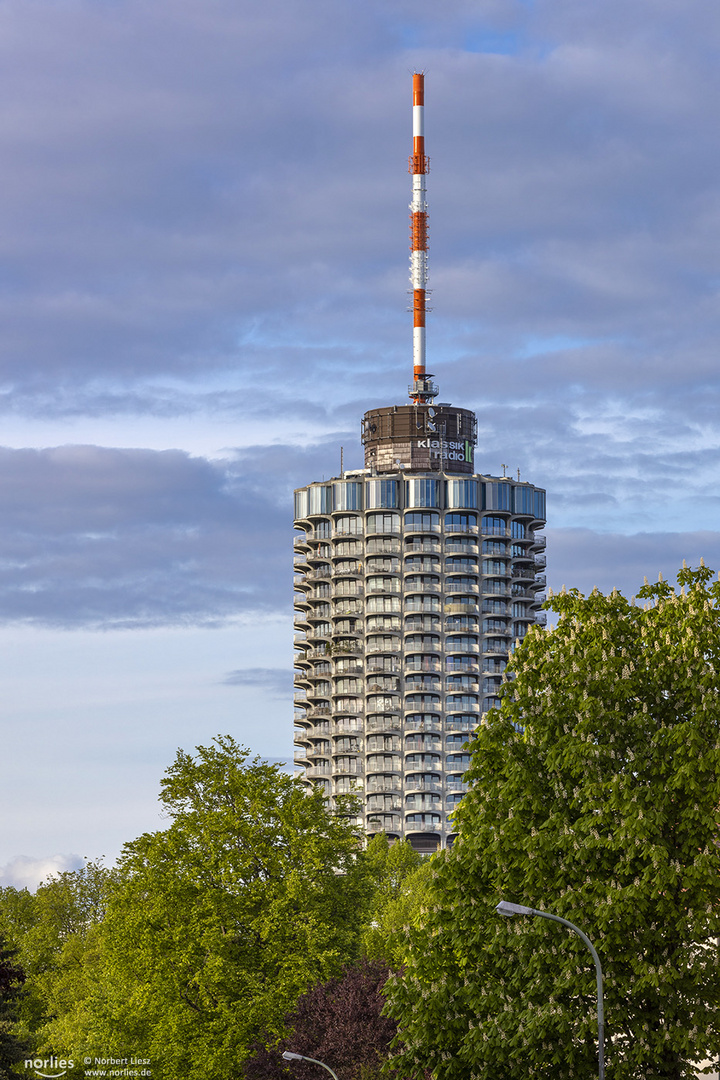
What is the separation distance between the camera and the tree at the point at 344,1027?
2000 inches

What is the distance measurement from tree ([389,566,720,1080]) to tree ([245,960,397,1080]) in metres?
11.3

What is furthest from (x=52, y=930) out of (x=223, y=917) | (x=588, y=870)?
(x=588, y=870)

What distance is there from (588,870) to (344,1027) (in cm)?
1741

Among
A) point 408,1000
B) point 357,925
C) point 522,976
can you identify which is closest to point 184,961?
point 357,925

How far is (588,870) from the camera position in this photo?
36.9 m

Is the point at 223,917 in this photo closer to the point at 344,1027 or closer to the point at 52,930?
the point at 344,1027

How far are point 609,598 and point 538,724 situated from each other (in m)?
4.71

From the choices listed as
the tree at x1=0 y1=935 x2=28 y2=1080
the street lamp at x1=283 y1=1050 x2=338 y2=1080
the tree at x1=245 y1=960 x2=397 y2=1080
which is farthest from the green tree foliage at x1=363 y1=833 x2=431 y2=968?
the tree at x1=0 y1=935 x2=28 y2=1080

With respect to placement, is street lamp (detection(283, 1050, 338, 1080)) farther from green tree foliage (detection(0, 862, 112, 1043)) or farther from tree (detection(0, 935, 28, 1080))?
green tree foliage (detection(0, 862, 112, 1043))

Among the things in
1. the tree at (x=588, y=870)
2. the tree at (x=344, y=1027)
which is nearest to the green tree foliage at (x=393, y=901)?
the tree at (x=344, y=1027)

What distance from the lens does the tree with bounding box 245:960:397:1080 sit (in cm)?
5081

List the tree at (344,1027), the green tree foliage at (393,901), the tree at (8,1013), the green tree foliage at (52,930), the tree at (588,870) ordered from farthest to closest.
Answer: the green tree foliage at (52,930)
the tree at (344,1027)
the tree at (8,1013)
the green tree foliage at (393,901)
the tree at (588,870)

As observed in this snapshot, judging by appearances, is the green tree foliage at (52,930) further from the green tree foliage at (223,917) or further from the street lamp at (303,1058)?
the street lamp at (303,1058)

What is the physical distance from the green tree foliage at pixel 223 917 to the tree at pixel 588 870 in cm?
1806
